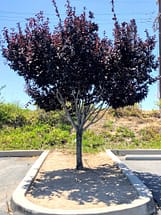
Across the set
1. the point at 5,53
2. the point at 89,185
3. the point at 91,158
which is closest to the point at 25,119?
the point at 91,158

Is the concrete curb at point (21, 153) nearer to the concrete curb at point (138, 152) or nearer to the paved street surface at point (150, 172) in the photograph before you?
the concrete curb at point (138, 152)

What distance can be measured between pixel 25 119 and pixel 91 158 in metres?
7.20

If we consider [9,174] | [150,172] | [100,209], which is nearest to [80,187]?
[100,209]

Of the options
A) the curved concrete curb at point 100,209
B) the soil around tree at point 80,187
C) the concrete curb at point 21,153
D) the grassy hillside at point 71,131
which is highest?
the grassy hillside at point 71,131

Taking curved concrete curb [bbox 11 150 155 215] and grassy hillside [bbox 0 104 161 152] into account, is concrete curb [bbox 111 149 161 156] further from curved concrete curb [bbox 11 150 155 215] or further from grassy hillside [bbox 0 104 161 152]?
curved concrete curb [bbox 11 150 155 215]

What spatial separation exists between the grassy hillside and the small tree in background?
5084 mm

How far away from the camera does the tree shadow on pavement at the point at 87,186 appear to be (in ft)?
23.6

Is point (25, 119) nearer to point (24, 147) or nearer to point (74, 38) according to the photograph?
point (24, 147)

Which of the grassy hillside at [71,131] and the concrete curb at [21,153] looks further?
the grassy hillside at [71,131]

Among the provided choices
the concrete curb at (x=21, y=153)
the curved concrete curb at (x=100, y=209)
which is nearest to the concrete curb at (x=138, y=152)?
the concrete curb at (x=21, y=153)

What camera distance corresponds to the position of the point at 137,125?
18.5 m

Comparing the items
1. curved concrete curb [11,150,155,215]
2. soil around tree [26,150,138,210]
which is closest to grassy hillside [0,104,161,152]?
soil around tree [26,150,138,210]

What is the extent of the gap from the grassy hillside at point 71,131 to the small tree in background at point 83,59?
200 inches

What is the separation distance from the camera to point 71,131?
17.7 metres
